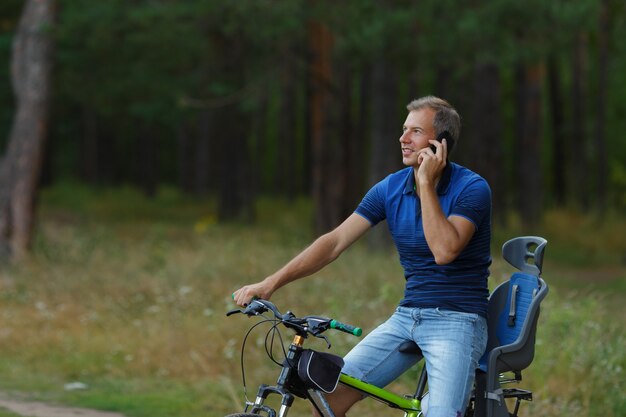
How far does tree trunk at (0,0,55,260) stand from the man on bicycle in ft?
49.3

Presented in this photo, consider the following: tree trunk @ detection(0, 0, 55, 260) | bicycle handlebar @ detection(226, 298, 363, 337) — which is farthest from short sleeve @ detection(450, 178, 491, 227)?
tree trunk @ detection(0, 0, 55, 260)

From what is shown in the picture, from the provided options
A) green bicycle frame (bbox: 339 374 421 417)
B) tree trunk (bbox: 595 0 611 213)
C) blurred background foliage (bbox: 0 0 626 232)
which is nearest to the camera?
green bicycle frame (bbox: 339 374 421 417)

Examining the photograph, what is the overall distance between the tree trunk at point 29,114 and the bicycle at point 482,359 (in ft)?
49.4

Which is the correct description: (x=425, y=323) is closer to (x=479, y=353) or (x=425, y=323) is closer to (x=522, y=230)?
(x=479, y=353)

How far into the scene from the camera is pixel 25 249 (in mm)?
18984

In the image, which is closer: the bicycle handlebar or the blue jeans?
the bicycle handlebar

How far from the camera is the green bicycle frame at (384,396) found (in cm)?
493

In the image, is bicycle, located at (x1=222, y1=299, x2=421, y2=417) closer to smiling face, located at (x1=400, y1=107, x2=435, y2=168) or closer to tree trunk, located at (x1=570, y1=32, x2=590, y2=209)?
smiling face, located at (x1=400, y1=107, x2=435, y2=168)

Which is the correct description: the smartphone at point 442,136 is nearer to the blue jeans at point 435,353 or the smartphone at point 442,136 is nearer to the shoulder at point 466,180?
the shoulder at point 466,180

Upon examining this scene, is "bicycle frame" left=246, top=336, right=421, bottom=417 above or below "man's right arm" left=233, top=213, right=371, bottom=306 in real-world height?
below

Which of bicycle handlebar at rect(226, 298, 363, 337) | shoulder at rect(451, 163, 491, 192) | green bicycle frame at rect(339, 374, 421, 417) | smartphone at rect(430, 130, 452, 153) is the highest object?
smartphone at rect(430, 130, 452, 153)

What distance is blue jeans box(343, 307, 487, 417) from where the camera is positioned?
15.9ft

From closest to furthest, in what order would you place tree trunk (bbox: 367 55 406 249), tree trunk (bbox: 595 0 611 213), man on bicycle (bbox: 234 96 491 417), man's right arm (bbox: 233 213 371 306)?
1. man on bicycle (bbox: 234 96 491 417)
2. man's right arm (bbox: 233 213 371 306)
3. tree trunk (bbox: 367 55 406 249)
4. tree trunk (bbox: 595 0 611 213)

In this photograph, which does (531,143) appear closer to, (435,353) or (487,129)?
(487,129)
